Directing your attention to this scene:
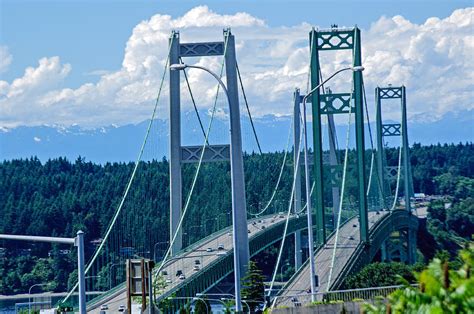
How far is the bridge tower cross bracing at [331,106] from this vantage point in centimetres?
6138

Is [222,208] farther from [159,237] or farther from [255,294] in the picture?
[255,294]

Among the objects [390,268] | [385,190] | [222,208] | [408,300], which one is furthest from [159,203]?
[408,300]

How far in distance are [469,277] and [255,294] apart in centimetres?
3188

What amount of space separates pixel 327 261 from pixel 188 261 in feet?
16.7

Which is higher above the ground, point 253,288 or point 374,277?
point 253,288

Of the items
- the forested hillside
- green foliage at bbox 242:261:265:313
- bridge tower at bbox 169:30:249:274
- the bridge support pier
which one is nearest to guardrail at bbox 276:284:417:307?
green foliage at bbox 242:261:265:313

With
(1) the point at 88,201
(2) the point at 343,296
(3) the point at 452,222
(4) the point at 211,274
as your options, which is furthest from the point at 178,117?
(3) the point at 452,222

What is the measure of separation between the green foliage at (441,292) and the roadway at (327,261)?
21307 mm

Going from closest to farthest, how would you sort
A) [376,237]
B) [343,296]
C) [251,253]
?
[343,296], [251,253], [376,237]

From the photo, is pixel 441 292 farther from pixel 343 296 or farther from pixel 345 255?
pixel 345 255

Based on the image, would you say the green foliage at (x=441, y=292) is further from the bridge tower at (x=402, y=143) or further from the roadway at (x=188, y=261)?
the bridge tower at (x=402, y=143)

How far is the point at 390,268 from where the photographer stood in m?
56.6

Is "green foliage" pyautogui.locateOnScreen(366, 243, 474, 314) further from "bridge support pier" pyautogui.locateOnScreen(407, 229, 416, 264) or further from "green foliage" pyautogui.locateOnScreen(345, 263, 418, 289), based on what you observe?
"bridge support pier" pyautogui.locateOnScreen(407, 229, 416, 264)

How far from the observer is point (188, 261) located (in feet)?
181
